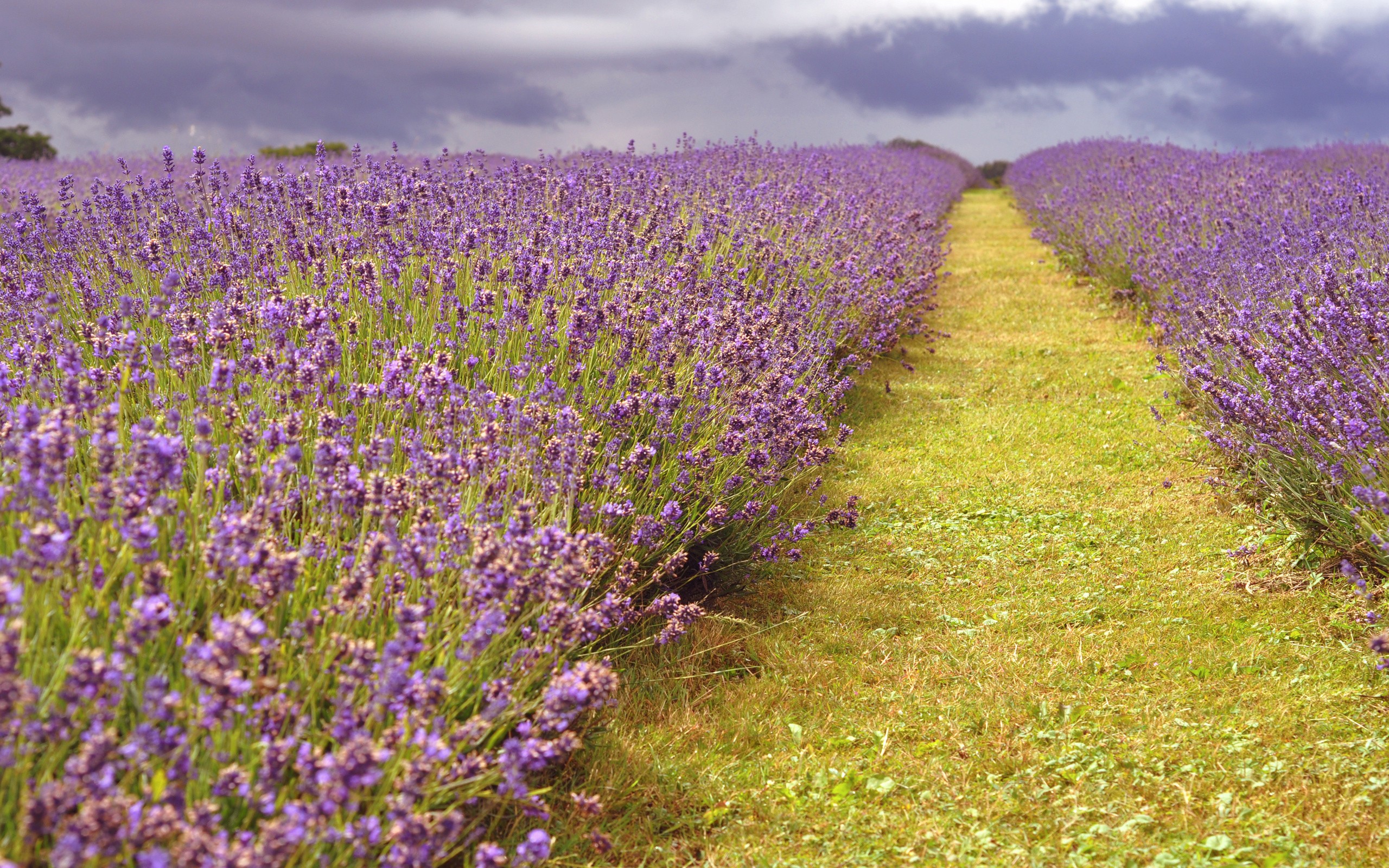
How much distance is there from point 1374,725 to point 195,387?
386 centimetres

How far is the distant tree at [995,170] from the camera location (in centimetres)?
3181

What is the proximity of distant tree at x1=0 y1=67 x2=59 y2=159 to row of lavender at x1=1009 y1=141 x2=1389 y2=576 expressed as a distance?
17.3 meters

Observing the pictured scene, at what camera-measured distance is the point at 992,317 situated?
30.1 feet

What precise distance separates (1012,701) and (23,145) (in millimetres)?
20075

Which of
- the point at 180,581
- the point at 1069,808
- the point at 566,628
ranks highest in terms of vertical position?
the point at 180,581

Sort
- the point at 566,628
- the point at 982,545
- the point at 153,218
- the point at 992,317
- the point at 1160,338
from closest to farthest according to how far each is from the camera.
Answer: the point at 566,628, the point at 982,545, the point at 153,218, the point at 1160,338, the point at 992,317

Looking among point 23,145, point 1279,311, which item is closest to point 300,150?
point 23,145

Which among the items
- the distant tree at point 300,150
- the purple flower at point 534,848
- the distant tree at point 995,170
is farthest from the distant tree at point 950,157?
the purple flower at point 534,848

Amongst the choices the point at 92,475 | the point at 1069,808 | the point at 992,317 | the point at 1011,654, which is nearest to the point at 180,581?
the point at 92,475

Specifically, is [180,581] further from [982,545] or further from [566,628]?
[982,545]

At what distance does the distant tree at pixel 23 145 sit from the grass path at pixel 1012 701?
18.1m

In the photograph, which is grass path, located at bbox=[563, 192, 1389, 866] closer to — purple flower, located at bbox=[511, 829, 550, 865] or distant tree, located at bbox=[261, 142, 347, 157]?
purple flower, located at bbox=[511, 829, 550, 865]

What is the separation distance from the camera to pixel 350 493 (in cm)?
230

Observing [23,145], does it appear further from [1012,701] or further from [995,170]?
[995,170]
